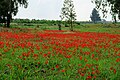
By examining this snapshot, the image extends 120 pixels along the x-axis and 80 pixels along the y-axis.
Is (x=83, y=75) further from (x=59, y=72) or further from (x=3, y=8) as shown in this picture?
(x=3, y=8)

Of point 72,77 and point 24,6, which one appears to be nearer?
point 72,77

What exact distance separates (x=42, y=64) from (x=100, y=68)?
2.52 m

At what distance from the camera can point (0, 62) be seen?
12.2m

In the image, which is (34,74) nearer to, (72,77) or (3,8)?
(72,77)

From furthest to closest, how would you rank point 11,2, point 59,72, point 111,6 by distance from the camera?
point 11,2, point 111,6, point 59,72

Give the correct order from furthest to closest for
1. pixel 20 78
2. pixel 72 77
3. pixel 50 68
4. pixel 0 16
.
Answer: pixel 0 16 → pixel 50 68 → pixel 72 77 → pixel 20 78

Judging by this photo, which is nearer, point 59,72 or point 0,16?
point 59,72

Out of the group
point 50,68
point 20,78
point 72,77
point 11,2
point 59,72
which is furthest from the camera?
point 11,2

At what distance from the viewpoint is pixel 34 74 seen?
10.6 m

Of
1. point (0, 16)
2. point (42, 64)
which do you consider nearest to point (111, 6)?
point (0, 16)

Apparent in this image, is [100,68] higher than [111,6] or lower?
lower

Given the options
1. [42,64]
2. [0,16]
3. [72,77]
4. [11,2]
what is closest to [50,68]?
[42,64]

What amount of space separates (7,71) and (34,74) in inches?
40.6

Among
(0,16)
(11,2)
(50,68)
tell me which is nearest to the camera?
(50,68)
